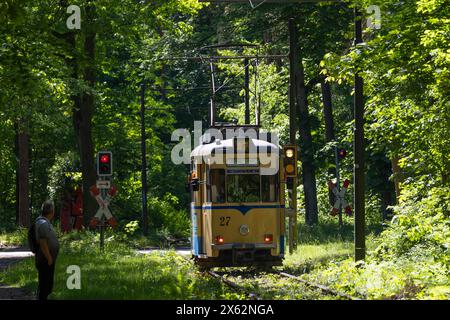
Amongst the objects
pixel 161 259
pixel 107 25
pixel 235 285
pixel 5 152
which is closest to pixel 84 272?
pixel 235 285

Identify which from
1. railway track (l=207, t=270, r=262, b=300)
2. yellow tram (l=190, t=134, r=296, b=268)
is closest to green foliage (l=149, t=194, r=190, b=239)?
railway track (l=207, t=270, r=262, b=300)

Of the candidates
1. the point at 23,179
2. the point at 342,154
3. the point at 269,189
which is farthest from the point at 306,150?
the point at 269,189

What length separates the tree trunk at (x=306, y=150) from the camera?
43.2 metres

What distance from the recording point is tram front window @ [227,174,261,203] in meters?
24.4

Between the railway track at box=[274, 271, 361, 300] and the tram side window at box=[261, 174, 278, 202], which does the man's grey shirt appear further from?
the tram side window at box=[261, 174, 278, 202]

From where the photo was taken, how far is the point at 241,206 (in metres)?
24.3

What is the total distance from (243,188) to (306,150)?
64.0 feet

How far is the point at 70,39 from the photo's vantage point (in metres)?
38.4

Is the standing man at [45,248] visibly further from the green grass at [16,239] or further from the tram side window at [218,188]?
the green grass at [16,239]

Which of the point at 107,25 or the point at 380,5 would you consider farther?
the point at 107,25

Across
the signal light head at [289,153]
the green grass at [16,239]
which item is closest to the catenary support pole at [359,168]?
the signal light head at [289,153]

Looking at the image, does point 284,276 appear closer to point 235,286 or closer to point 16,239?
point 235,286
